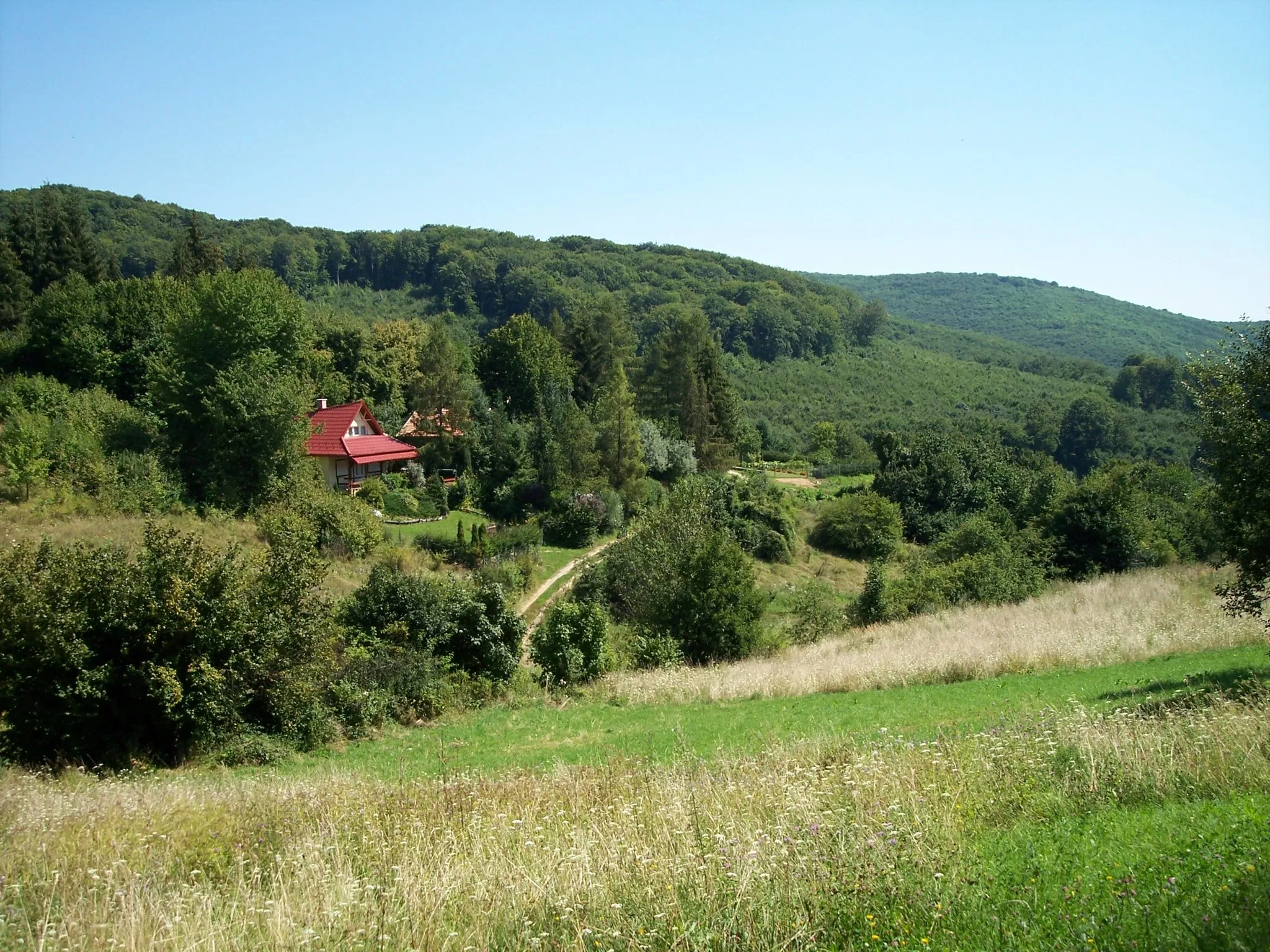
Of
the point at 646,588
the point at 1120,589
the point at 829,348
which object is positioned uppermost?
the point at 829,348

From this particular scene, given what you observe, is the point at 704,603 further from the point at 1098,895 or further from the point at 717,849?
the point at 1098,895

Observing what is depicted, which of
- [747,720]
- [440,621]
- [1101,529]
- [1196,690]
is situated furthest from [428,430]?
[1196,690]

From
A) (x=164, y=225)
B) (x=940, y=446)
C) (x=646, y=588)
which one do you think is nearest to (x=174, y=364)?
(x=646, y=588)

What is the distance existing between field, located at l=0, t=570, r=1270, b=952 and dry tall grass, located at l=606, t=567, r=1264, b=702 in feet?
25.6

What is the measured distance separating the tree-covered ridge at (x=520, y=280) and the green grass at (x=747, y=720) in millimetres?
90573

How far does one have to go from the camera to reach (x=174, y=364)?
122 feet

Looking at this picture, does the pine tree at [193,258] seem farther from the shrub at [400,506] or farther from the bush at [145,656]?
the bush at [145,656]

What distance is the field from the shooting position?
4.80 m

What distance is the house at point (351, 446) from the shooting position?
140 feet

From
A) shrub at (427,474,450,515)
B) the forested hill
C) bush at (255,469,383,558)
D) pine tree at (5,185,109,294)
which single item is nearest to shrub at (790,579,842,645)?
bush at (255,469,383,558)

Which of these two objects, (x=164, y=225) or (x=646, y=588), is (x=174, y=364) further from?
(x=164, y=225)

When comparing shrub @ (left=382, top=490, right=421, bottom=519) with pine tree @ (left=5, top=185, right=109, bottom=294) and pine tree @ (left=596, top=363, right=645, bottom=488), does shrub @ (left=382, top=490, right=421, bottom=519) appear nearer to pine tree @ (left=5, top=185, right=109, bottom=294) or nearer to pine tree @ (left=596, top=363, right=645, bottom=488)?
pine tree @ (left=596, top=363, right=645, bottom=488)

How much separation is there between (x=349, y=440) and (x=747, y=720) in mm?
34261

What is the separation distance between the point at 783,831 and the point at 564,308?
107554 millimetres
